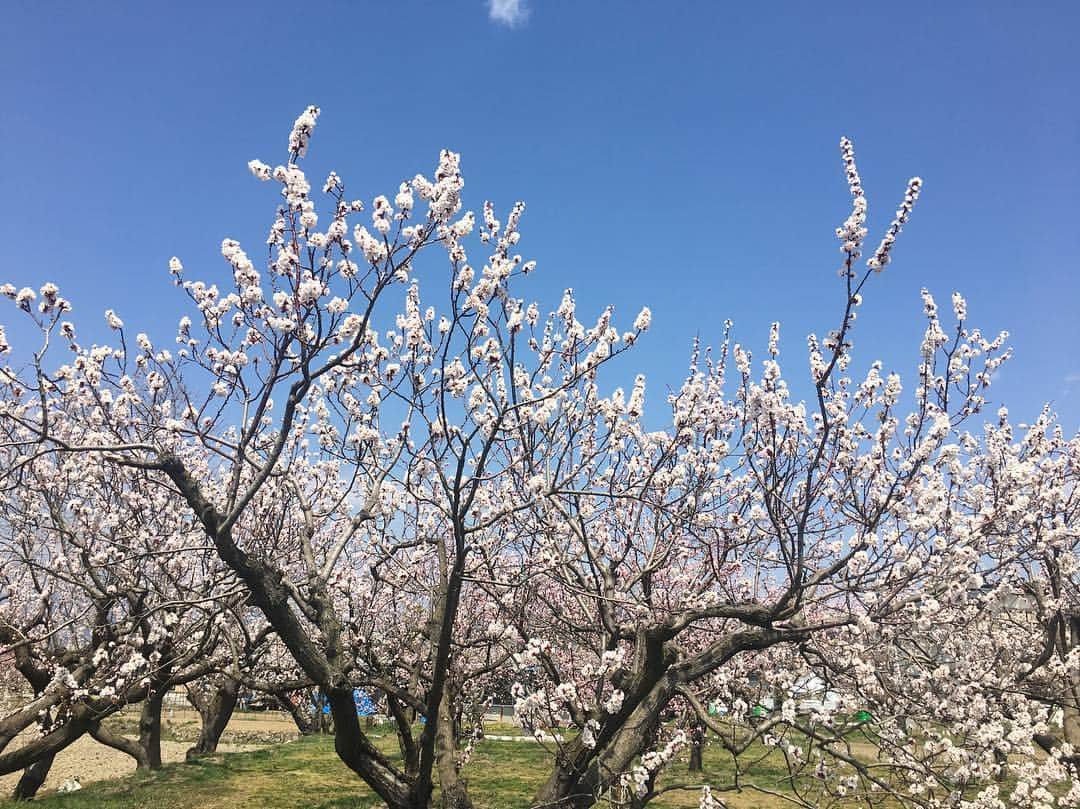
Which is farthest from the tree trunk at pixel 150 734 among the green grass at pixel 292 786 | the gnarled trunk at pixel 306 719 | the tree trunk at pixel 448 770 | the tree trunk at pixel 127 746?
the tree trunk at pixel 448 770

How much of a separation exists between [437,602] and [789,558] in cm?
395

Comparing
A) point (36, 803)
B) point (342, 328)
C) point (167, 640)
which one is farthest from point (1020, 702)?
point (36, 803)

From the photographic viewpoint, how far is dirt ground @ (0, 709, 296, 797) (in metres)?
15.2

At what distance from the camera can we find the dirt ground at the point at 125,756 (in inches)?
597

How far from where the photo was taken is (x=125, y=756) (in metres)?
19.1

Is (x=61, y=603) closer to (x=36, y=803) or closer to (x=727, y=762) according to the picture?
(x=36, y=803)

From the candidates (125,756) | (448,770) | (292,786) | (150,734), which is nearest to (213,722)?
(150,734)

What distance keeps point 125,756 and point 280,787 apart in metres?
8.56

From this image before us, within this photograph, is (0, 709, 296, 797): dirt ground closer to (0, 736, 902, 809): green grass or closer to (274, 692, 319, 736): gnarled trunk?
(274, 692, 319, 736): gnarled trunk

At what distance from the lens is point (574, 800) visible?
618 centimetres

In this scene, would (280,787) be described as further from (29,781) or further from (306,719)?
(306,719)

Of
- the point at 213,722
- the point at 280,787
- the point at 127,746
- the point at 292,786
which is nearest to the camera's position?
the point at 280,787

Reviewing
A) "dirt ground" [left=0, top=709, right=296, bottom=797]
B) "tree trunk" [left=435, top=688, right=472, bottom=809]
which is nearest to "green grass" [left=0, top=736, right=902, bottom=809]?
"dirt ground" [left=0, top=709, right=296, bottom=797]

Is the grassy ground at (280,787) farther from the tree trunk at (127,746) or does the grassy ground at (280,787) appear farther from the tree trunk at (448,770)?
the tree trunk at (448,770)
